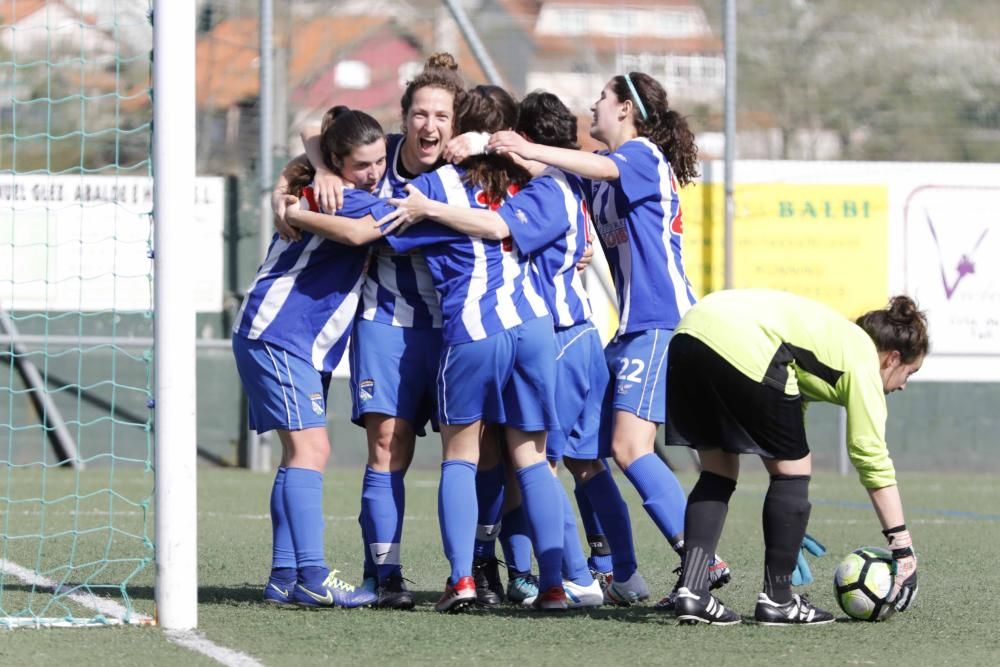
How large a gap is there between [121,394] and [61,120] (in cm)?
542

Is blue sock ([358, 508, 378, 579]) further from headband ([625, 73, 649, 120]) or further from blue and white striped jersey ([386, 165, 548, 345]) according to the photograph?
headband ([625, 73, 649, 120])

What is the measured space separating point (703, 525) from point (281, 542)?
143 centimetres

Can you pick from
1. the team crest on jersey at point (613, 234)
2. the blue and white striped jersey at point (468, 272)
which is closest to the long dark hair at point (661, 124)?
the team crest on jersey at point (613, 234)

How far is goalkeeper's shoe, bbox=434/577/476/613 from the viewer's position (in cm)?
480

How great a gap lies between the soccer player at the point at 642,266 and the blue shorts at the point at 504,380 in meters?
0.47

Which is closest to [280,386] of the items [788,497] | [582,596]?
[582,596]

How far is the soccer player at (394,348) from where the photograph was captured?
500 cm

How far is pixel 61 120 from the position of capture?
16.1 m

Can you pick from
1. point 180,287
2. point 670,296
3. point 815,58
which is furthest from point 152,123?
point 815,58

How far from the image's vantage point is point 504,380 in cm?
482

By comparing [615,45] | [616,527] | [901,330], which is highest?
[615,45]

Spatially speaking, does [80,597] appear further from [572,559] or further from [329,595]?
[572,559]

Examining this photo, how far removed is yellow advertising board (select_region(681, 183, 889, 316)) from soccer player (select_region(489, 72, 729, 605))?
23.1 feet

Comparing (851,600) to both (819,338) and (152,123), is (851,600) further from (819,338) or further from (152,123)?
(152,123)
